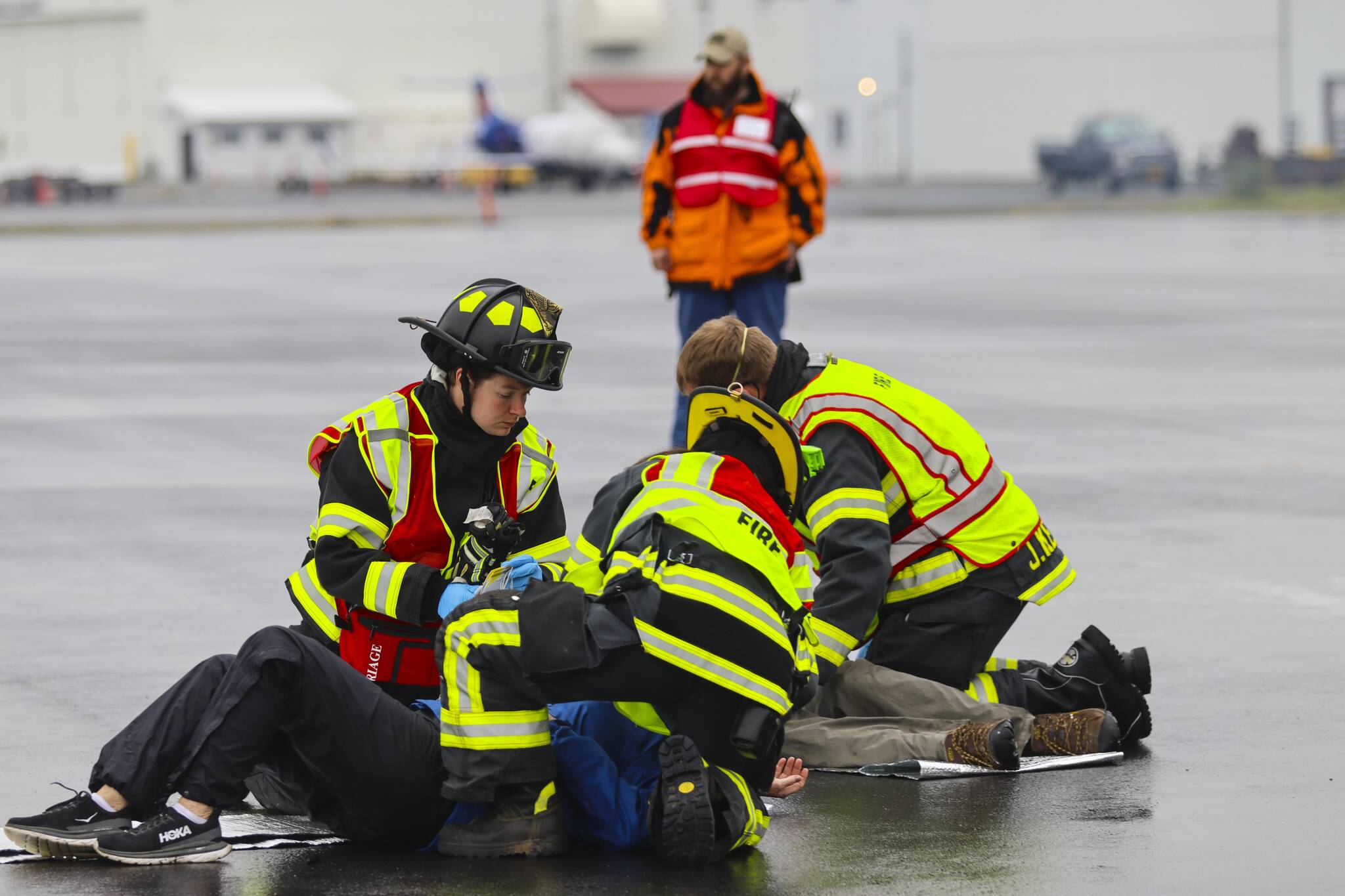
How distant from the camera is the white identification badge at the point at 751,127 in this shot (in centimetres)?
1155

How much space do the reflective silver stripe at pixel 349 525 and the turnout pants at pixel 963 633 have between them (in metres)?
1.65

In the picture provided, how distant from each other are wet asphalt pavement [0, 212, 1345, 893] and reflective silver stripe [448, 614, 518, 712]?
39cm

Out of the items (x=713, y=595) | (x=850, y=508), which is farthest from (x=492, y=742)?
(x=850, y=508)

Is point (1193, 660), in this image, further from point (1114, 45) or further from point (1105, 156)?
point (1114, 45)

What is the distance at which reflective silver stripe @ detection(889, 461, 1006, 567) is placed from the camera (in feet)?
19.9

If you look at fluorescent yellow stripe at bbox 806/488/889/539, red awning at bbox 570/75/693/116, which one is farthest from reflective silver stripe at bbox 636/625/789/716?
red awning at bbox 570/75/693/116

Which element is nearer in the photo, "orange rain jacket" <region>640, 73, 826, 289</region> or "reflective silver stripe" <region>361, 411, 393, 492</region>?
"reflective silver stripe" <region>361, 411, 393, 492</region>

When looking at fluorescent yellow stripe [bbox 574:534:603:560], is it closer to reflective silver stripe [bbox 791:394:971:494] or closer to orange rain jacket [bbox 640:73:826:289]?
reflective silver stripe [bbox 791:394:971:494]

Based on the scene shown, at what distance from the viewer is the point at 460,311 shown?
5.33 m

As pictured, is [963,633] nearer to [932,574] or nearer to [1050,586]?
[932,574]

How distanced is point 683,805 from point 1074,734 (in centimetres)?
158

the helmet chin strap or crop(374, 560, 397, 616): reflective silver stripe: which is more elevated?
the helmet chin strap

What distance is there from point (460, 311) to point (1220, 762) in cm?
246

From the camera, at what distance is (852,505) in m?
5.80
